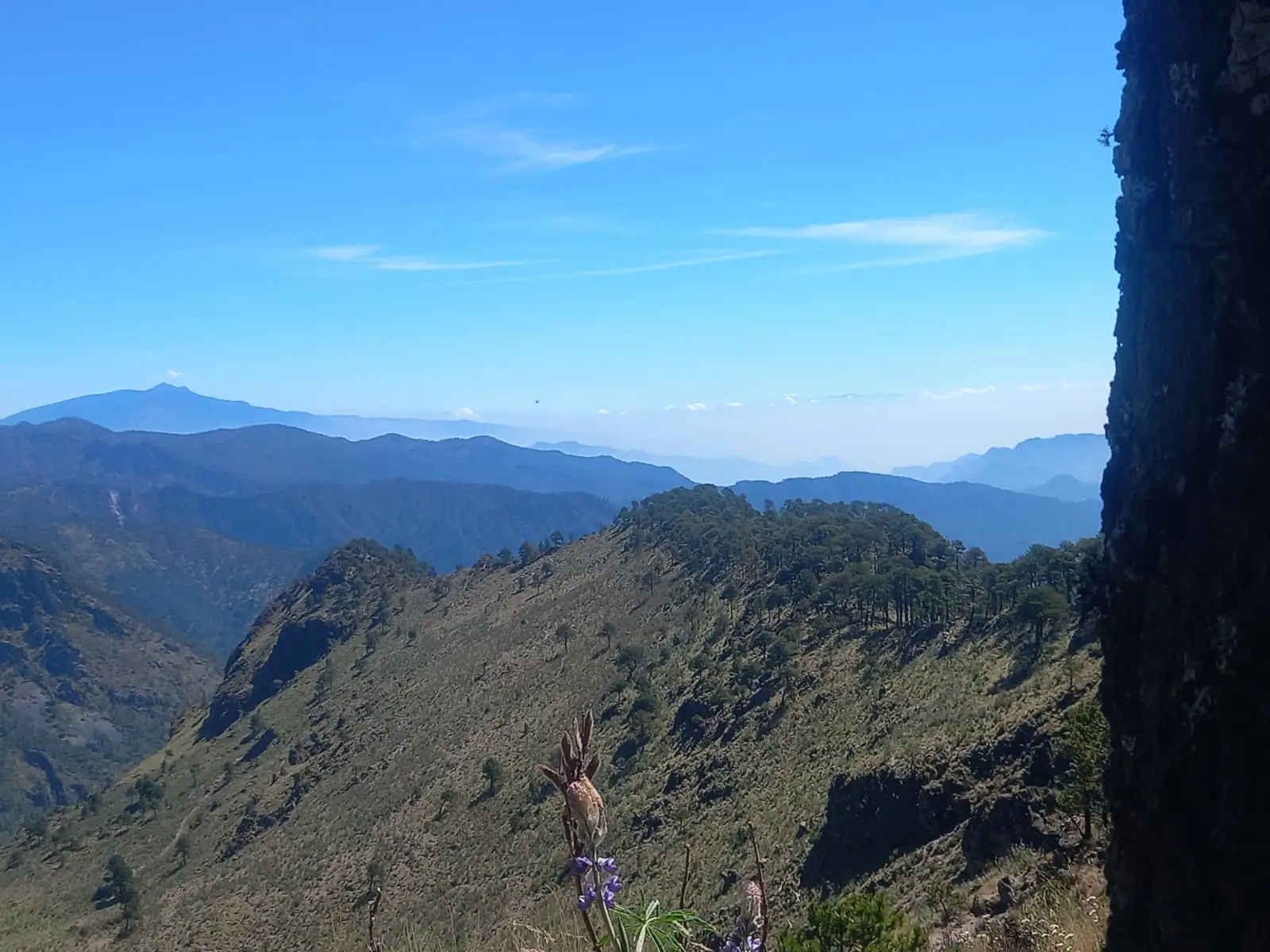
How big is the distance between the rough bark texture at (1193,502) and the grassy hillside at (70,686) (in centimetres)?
11903

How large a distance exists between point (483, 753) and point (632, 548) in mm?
22530

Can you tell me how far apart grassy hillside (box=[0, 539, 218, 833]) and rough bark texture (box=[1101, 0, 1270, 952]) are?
4686 inches

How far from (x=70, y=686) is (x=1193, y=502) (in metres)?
148

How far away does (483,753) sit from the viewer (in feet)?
137

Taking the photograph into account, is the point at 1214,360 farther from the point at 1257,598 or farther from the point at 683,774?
the point at 683,774

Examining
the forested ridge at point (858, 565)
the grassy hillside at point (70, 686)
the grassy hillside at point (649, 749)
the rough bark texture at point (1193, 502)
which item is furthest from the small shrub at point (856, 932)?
the grassy hillside at point (70, 686)

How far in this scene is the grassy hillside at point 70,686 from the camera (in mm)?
110250

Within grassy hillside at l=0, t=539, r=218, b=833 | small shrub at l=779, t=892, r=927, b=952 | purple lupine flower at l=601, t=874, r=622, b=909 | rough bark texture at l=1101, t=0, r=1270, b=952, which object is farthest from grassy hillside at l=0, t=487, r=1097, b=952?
grassy hillside at l=0, t=539, r=218, b=833

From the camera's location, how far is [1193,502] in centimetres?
239

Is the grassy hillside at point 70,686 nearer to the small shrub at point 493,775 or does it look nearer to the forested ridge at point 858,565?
the forested ridge at point 858,565

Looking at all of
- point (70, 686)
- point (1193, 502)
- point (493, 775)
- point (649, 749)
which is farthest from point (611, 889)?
point (70, 686)

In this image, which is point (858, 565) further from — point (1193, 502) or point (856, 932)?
point (1193, 502)

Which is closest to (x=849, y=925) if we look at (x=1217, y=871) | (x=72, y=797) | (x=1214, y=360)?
(x=1217, y=871)

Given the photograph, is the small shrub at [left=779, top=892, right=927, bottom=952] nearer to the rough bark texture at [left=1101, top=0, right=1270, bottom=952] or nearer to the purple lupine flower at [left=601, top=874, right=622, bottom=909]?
the rough bark texture at [left=1101, top=0, right=1270, bottom=952]
